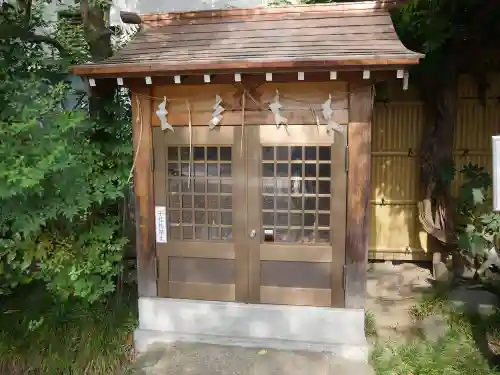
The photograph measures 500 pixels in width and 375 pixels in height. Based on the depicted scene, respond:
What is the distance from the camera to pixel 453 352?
488 cm

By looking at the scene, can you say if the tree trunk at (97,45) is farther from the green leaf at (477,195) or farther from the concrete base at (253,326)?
the green leaf at (477,195)

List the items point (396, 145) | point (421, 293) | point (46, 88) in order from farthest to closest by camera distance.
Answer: point (396, 145), point (421, 293), point (46, 88)

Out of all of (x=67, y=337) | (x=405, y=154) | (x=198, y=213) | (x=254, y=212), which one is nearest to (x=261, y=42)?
(x=254, y=212)

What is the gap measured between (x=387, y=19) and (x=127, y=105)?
3.41 metres

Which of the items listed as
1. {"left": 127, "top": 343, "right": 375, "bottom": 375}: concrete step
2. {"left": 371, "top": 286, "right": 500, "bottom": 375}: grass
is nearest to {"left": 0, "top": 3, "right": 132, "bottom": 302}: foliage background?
{"left": 127, "top": 343, "right": 375, "bottom": 375}: concrete step

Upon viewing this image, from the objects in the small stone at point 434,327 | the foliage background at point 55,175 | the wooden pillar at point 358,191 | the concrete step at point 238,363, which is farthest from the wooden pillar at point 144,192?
the small stone at point 434,327

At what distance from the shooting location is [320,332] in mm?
4988

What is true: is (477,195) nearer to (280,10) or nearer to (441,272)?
(441,272)

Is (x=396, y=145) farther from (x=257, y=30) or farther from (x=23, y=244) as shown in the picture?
(x=23, y=244)

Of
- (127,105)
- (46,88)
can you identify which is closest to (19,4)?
(46,88)

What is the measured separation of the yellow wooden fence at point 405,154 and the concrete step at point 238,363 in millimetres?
3217

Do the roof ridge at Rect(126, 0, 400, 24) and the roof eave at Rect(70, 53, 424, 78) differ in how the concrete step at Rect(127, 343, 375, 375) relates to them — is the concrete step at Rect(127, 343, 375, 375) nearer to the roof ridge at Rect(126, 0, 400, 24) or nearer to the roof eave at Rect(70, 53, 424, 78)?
the roof eave at Rect(70, 53, 424, 78)

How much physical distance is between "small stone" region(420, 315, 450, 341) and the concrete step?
1.03m

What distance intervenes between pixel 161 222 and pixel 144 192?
16.2 inches
